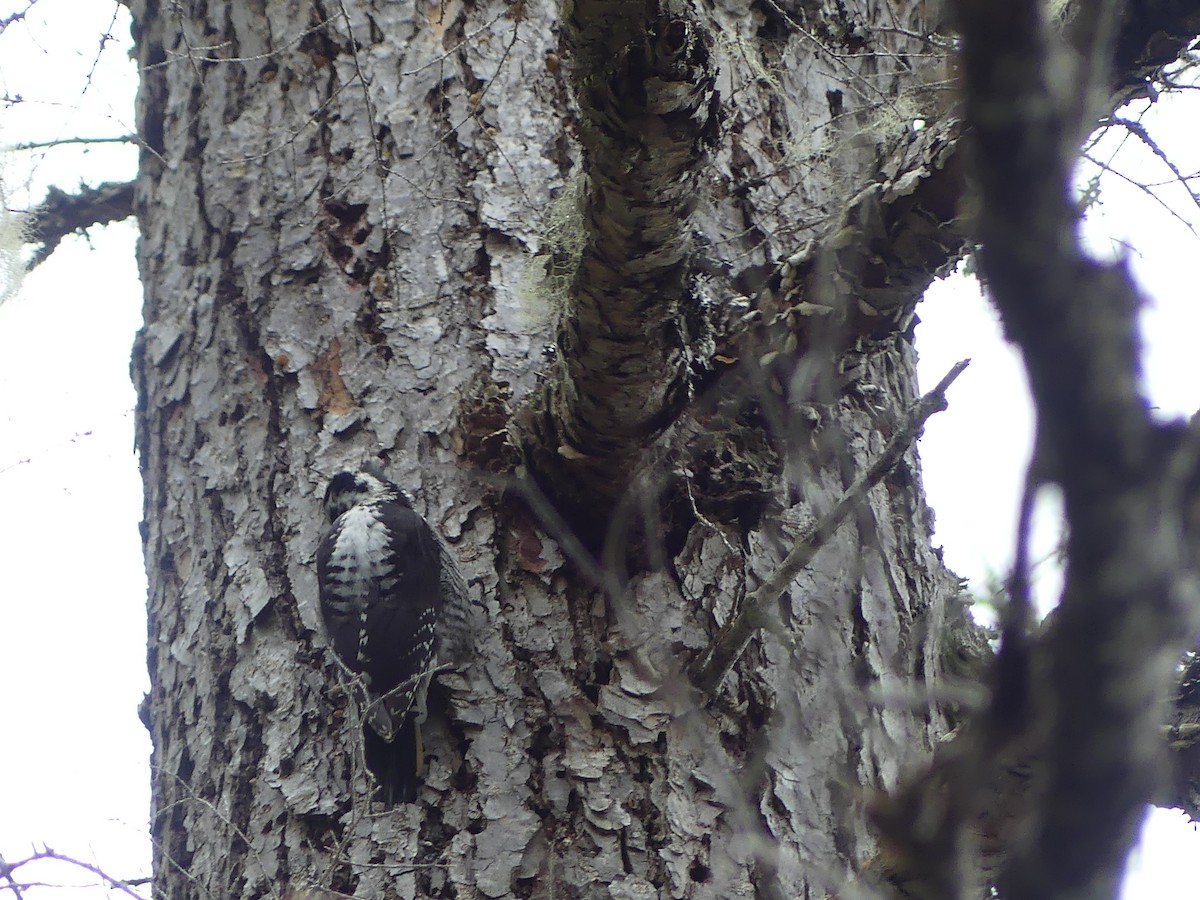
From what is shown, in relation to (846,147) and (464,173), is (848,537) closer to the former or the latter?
(846,147)

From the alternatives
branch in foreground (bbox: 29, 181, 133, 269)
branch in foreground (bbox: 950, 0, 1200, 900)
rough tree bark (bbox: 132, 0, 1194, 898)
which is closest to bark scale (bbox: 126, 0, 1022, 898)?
rough tree bark (bbox: 132, 0, 1194, 898)

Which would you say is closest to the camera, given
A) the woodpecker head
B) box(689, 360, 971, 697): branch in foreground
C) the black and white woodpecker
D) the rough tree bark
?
box(689, 360, 971, 697): branch in foreground

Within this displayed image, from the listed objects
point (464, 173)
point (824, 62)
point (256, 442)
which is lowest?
point (256, 442)

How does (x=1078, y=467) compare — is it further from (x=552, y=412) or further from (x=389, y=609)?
(x=389, y=609)

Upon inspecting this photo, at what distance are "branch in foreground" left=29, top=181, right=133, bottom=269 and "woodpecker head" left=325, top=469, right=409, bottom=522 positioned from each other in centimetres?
130

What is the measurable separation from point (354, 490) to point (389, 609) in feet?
1.38

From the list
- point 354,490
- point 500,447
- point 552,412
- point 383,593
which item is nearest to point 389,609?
point 383,593

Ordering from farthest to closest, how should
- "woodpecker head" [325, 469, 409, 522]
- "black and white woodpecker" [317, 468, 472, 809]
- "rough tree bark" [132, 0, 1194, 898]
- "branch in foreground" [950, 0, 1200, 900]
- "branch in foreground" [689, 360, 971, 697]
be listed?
"woodpecker head" [325, 469, 409, 522], "black and white woodpecker" [317, 468, 472, 809], "rough tree bark" [132, 0, 1194, 898], "branch in foreground" [689, 360, 971, 697], "branch in foreground" [950, 0, 1200, 900]

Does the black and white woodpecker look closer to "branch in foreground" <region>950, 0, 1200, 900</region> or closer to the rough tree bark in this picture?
the rough tree bark

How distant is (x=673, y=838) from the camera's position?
176 cm

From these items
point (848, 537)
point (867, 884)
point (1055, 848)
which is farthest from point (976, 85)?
point (848, 537)

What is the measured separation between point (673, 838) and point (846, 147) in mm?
1458

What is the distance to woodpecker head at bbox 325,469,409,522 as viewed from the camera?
2117 millimetres

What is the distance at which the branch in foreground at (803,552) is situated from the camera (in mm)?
1503
